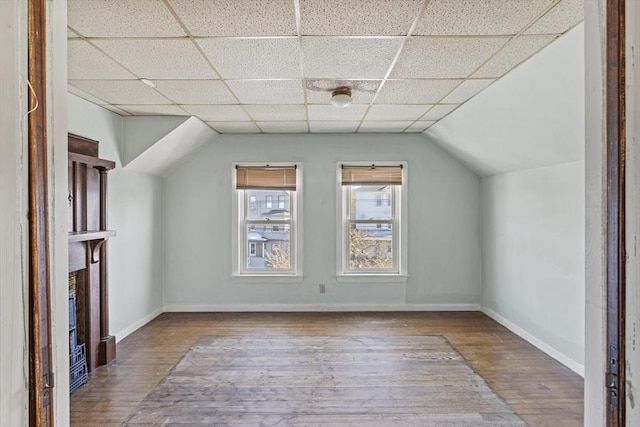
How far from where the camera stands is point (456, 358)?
3.57m

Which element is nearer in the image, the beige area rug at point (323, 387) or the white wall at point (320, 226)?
the beige area rug at point (323, 387)

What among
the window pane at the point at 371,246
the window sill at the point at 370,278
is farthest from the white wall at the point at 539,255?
the window pane at the point at 371,246

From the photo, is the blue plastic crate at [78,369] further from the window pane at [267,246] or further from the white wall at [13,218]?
the white wall at [13,218]

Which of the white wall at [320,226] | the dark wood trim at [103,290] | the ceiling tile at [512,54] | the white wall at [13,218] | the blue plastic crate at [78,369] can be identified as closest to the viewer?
the white wall at [13,218]

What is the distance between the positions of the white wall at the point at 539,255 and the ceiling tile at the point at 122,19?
10.7ft

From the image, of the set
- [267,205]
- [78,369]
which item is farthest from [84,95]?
[267,205]

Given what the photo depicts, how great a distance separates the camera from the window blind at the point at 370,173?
16.9ft

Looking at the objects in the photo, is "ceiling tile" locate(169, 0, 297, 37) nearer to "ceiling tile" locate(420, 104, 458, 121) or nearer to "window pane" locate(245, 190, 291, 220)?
"ceiling tile" locate(420, 104, 458, 121)

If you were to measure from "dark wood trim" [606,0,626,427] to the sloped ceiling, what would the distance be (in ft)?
5.36

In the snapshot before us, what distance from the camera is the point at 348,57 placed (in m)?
2.57

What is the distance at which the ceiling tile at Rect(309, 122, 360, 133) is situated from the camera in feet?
14.9

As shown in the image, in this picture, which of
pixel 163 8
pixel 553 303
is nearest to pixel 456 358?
pixel 553 303

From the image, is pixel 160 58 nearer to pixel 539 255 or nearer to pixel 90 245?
pixel 90 245

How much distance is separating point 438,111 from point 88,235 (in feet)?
11.3
